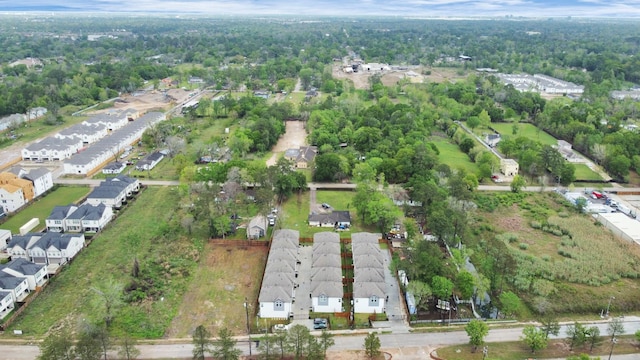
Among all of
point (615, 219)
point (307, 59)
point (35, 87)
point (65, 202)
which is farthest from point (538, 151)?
point (307, 59)

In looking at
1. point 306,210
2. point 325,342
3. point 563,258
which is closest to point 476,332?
point 325,342

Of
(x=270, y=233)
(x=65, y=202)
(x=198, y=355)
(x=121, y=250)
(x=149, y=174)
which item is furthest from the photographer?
(x=149, y=174)

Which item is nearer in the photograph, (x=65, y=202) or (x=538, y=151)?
(x=65, y=202)

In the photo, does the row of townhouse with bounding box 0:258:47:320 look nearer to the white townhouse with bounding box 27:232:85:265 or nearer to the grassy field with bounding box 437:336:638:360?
the white townhouse with bounding box 27:232:85:265

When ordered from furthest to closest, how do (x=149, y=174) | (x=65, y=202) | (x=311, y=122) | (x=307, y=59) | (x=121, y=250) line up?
(x=307, y=59) → (x=311, y=122) → (x=149, y=174) → (x=65, y=202) → (x=121, y=250)

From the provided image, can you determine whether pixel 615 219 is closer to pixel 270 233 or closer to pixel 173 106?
pixel 270 233

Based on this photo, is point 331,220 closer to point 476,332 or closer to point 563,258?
point 476,332

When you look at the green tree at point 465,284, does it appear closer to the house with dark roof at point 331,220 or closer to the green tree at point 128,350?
the house with dark roof at point 331,220
